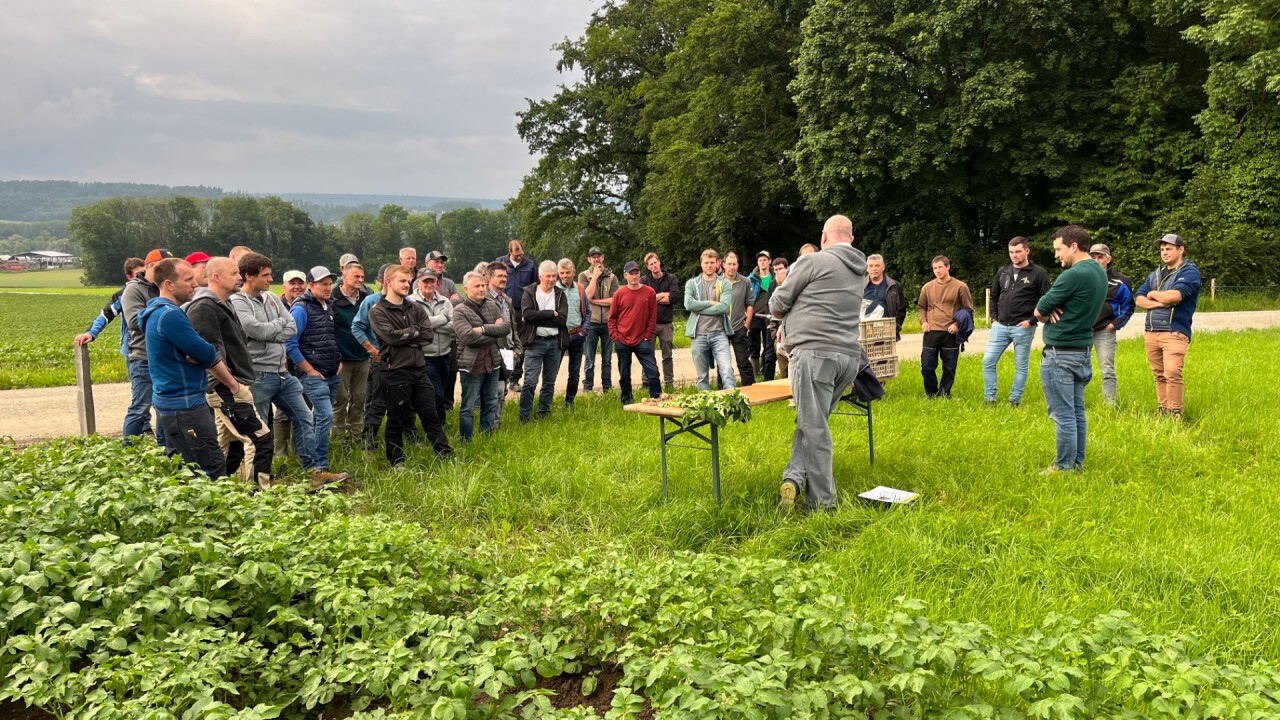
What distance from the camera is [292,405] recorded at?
6602 mm

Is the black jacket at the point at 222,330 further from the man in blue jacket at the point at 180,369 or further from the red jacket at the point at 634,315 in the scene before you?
the red jacket at the point at 634,315

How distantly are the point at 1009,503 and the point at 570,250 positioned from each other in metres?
31.7

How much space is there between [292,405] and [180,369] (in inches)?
53.8

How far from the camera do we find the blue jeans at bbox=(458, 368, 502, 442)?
7855mm

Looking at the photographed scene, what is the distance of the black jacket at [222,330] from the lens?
5566 millimetres

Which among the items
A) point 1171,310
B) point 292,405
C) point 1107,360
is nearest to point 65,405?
point 292,405

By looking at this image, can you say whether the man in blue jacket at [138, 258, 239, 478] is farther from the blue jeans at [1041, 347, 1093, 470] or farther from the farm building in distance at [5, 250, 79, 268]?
the farm building in distance at [5, 250, 79, 268]

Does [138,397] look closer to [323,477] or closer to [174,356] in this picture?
[323,477]

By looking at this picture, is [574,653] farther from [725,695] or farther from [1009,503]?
[1009,503]

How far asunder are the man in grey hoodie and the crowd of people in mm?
11

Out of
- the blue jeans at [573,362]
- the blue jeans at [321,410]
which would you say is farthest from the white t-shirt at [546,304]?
the blue jeans at [321,410]

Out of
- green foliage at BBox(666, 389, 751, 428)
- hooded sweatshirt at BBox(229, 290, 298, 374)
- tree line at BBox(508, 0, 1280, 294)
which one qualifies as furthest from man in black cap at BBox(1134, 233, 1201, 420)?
tree line at BBox(508, 0, 1280, 294)

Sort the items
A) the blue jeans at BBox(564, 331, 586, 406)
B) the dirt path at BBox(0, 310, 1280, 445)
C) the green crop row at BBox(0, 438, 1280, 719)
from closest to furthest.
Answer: the green crop row at BBox(0, 438, 1280, 719) < the dirt path at BBox(0, 310, 1280, 445) < the blue jeans at BBox(564, 331, 586, 406)

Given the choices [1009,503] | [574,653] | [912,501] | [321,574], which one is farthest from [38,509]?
[1009,503]
